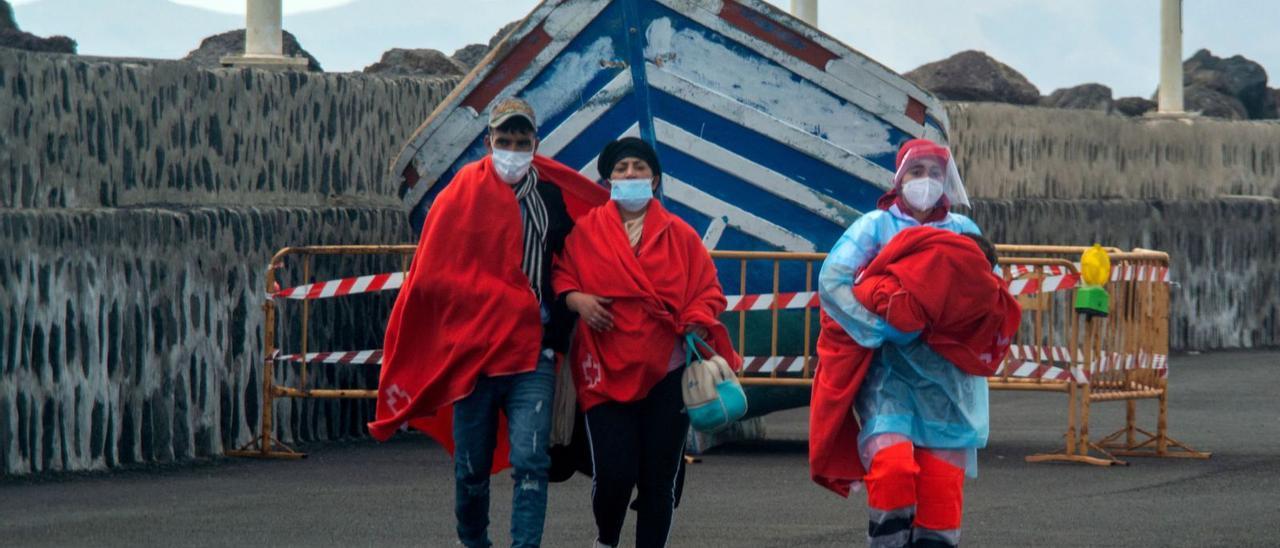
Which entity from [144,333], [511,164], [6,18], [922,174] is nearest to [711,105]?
[144,333]

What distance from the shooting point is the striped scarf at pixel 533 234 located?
807cm

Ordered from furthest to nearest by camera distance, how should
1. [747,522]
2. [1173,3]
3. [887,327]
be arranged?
1. [1173,3]
2. [747,522]
3. [887,327]

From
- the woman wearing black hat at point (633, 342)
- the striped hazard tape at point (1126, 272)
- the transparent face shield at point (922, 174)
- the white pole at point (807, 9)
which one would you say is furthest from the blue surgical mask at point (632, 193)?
the white pole at point (807, 9)

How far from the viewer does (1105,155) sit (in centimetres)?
2256

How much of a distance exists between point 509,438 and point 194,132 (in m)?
5.68

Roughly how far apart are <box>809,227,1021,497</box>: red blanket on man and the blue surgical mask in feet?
2.81

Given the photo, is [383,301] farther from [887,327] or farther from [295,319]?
[887,327]

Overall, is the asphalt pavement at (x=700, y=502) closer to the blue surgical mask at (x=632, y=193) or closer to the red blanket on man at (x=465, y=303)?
the red blanket on man at (x=465, y=303)

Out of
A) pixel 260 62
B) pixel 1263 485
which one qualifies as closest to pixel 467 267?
pixel 1263 485

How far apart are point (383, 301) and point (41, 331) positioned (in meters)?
3.29

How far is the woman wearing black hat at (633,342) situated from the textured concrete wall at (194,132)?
4396 mm

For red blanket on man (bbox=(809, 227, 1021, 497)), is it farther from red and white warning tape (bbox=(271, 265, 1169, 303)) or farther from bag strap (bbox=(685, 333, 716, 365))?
red and white warning tape (bbox=(271, 265, 1169, 303))

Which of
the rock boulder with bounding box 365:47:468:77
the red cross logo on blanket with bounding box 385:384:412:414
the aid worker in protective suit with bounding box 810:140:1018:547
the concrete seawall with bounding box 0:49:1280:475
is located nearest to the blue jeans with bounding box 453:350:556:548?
the red cross logo on blanket with bounding box 385:384:412:414

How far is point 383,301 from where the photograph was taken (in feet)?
46.6
